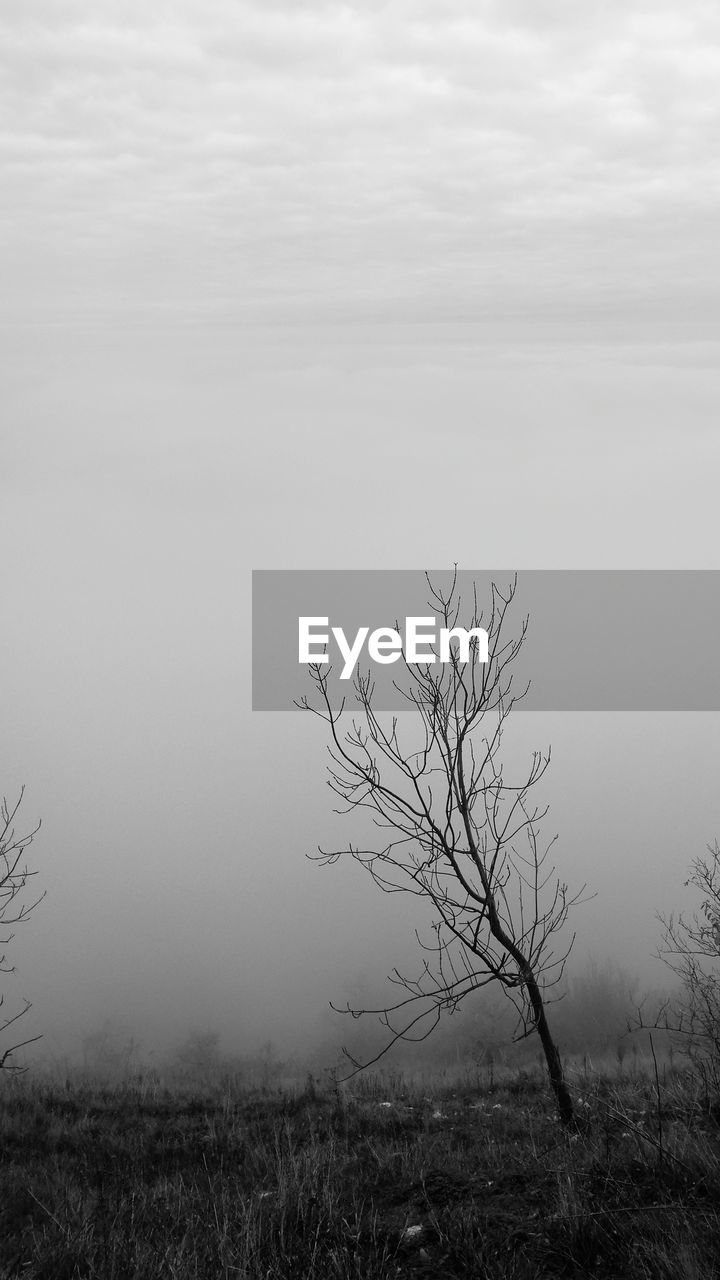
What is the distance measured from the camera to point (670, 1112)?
21.8ft

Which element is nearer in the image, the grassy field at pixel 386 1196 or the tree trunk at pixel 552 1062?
the grassy field at pixel 386 1196

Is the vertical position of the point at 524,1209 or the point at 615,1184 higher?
the point at 615,1184

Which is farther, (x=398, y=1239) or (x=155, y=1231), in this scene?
(x=155, y=1231)

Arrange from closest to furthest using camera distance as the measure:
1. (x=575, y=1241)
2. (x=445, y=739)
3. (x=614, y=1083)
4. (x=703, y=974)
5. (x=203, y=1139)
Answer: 1. (x=575, y=1241)
2. (x=445, y=739)
3. (x=203, y=1139)
4. (x=614, y=1083)
5. (x=703, y=974)

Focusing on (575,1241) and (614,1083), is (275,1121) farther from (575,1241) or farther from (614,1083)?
(575,1241)

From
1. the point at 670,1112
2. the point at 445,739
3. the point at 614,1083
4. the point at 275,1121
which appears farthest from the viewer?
the point at 614,1083

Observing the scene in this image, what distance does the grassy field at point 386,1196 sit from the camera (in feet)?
15.0

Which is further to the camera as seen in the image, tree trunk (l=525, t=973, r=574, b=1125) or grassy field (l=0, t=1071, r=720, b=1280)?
tree trunk (l=525, t=973, r=574, b=1125)

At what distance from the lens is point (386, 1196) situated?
249 inches

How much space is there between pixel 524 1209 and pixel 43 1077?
1498 cm

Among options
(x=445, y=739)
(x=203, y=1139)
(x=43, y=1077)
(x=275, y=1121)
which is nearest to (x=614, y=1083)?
(x=275, y=1121)

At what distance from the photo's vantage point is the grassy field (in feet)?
15.0

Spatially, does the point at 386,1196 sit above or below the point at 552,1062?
below

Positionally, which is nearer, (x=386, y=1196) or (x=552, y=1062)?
(x=386, y=1196)
